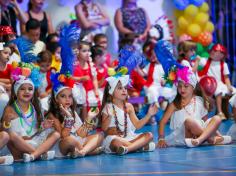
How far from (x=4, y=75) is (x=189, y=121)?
2.17 meters

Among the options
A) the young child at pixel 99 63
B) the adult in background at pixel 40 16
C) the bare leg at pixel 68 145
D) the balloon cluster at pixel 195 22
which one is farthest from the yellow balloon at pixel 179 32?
the bare leg at pixel 68 145

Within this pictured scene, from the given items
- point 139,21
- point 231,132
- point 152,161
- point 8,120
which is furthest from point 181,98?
point 139,21

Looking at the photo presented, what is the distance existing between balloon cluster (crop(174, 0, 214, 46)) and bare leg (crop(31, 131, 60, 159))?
4.64 metres

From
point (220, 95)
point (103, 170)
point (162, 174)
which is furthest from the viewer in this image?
point (220, 95)

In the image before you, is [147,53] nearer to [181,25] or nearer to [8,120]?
[181,25]

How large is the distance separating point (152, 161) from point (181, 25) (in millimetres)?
5352

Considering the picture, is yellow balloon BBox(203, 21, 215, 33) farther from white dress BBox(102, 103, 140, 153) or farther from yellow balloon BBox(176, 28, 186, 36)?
white dress BBox(102, 103, 140, 153)

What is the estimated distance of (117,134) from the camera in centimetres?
658

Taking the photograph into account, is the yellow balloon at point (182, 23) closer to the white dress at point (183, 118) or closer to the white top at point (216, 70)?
the white top at point (216, 70)

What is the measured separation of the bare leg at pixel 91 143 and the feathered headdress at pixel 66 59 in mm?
564

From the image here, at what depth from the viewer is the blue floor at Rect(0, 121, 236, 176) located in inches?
207

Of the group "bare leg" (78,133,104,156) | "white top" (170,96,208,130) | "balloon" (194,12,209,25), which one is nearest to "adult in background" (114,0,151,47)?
"balloon" (194,12,209,25)

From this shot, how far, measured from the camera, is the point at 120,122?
21.6ft

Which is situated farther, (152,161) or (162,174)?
(152,161)
